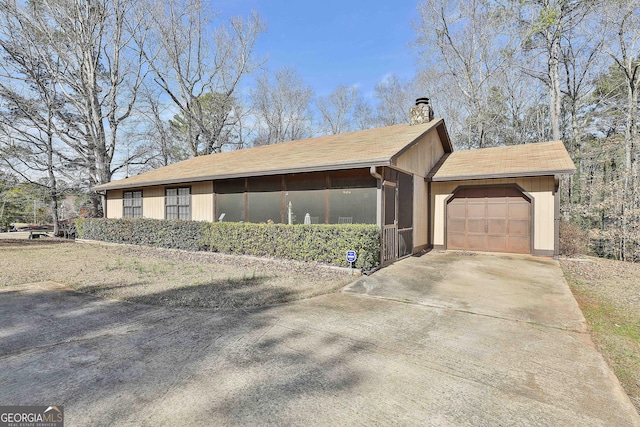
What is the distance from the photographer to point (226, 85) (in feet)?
74.4

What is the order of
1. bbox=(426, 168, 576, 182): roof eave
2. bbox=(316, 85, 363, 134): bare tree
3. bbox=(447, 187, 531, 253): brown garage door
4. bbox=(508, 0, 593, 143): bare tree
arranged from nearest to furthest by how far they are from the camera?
bbox=(426, 168, 576, 182): roof eave < bbox=(447, 187, 531, 253): brown garage door < bbox=(508, 0, 593, 143): bare tree < bbox=(316, 85, 363, 134): bare tree

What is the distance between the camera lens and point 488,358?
2982 mm

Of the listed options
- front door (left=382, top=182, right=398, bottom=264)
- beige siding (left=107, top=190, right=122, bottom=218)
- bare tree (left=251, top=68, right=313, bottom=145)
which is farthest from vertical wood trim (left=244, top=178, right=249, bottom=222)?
bare tree (left=251, top=68, right=313, bottom=145)

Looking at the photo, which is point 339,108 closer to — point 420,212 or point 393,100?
point 393,100

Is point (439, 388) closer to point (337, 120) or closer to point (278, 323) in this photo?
point (278, 323)

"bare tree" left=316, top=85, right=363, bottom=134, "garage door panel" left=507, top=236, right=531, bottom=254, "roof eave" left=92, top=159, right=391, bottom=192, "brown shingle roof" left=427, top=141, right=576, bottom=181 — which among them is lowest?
"garage door panel" left=507, top=236, right=531, bottom=254

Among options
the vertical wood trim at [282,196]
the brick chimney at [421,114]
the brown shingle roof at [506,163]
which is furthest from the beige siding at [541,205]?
the vertical wood trim at [282,196]

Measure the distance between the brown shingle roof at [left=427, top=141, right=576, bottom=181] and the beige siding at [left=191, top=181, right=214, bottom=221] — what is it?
7647 mm

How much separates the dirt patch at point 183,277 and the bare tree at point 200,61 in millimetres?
15604

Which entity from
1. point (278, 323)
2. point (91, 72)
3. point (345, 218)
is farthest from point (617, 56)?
point (91, 72)

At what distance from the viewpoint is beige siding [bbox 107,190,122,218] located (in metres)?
14.2

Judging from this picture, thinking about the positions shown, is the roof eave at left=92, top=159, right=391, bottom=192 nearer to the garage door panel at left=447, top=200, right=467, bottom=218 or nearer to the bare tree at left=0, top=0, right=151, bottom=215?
the garage door panel at left=447, top=200, right=467, bottom=218

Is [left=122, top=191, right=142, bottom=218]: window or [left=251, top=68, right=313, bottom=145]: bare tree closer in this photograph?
[left=122, top=191, right=142, bottom=218]: window

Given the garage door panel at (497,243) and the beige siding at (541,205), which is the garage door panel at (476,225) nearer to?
the garage door panel at (497,243)
